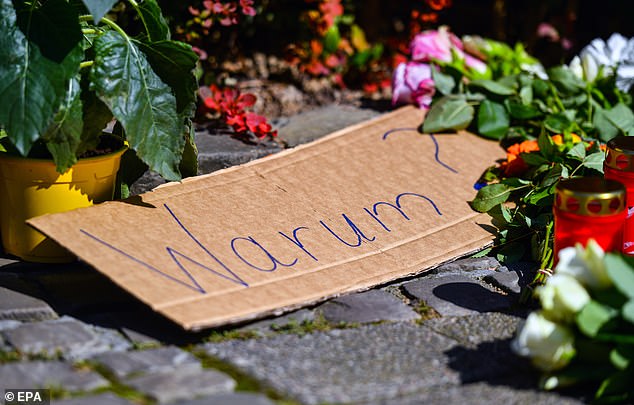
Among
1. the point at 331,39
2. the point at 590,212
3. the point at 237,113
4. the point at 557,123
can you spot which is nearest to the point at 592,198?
the point at 590,212

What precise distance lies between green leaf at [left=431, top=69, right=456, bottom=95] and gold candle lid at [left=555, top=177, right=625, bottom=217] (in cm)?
121

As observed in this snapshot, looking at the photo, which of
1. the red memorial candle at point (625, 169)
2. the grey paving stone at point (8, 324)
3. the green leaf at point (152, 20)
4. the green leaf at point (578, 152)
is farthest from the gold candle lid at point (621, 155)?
the grey paving stone at point (8, 324)

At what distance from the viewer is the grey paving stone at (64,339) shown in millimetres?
1822

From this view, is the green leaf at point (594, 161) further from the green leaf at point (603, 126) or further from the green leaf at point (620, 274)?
the green leaf at point (620, 274)

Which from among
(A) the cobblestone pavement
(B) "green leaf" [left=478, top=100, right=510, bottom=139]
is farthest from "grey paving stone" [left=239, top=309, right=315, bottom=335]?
(B) "green leaf" [left=478, top=100, right=510, bottom=139]

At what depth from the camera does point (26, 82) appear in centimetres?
200

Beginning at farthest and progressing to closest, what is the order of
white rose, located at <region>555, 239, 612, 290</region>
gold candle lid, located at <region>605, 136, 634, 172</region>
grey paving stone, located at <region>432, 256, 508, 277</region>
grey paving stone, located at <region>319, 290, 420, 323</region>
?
grey paving stone, located at <region>432, 256, 508, 277</region> → gold candle lid, located at <region>605, 136, 634, 172</region> → grey paving stone, located at <region>319, 290, 420, 323</region> → white rose, located at <region>555, 239, 612, 290</region>

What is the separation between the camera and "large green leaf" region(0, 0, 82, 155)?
1979mm

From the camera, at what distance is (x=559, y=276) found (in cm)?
174

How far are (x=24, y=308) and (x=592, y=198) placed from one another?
1.33 metres

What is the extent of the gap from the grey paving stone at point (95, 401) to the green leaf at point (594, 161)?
1565mm

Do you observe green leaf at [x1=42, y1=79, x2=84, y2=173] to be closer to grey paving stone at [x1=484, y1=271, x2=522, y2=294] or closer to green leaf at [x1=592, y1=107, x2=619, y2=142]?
grey paving stone at [x1=484, y1=271, x2=522, y2=294]

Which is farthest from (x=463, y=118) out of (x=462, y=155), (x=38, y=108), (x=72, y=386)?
(x=72, y=386)

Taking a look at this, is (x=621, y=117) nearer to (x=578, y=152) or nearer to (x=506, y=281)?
(x=578, y=152)
